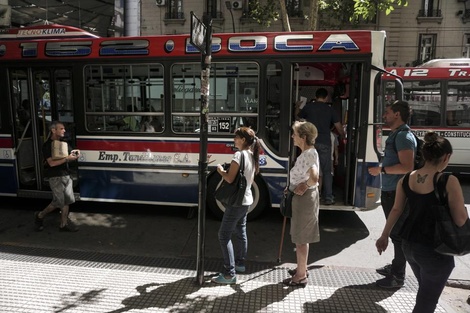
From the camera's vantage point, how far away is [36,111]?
6.34 meters

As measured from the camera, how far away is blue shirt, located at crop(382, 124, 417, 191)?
3.69 m

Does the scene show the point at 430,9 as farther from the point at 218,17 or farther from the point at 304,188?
the point at 304,188

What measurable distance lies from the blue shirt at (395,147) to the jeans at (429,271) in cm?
124

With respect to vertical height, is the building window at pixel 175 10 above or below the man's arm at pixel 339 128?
above

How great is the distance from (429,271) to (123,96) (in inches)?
187

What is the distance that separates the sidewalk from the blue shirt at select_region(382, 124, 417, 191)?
107cm

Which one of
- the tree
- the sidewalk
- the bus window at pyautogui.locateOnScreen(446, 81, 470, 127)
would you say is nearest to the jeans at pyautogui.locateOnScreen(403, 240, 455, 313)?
the sidewalk

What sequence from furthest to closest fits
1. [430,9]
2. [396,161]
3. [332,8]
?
[430,9]
[332,8]
[396,161]

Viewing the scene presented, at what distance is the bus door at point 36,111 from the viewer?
20.3ft

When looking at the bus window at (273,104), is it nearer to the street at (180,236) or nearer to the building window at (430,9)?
the street at (180,236)

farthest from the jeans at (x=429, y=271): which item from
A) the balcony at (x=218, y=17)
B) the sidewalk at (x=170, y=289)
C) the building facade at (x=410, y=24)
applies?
the balcony at (x=218, y=17)

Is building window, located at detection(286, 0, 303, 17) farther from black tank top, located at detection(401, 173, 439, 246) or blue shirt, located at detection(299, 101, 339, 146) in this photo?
black tank top, located at detection(401, 173, 439, 246)

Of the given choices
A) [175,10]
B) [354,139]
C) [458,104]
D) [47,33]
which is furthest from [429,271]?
[175,10]

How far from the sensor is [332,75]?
685 cm
